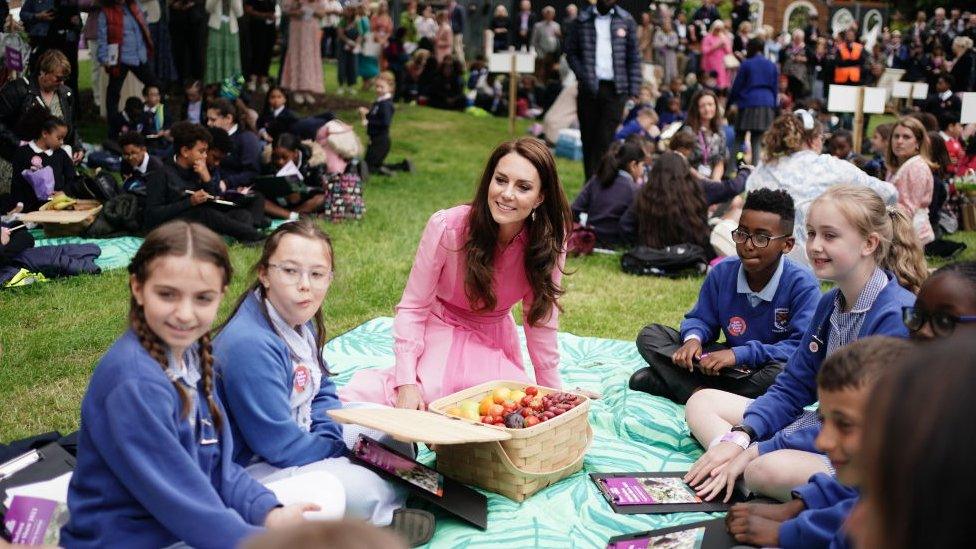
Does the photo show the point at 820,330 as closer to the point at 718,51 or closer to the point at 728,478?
the point at 728,478

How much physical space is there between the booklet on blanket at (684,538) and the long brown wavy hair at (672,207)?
4469 mm

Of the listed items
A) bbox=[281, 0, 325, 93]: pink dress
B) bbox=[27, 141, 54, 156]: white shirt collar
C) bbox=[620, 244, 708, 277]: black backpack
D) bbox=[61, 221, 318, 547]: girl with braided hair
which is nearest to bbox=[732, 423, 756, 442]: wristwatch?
bbox=[61, 221, 318, 547]: girl with braided hair

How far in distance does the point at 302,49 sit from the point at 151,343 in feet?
38.5

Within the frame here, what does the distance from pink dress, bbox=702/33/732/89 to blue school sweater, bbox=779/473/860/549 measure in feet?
48.8

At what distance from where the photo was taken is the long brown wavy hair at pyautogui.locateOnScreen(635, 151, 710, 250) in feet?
23.9

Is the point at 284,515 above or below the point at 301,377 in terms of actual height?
below

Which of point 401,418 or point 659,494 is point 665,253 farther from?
point 401,418

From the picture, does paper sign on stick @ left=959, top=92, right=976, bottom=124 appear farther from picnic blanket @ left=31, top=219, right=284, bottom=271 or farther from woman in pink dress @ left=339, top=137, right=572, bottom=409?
picnic blanket @ left=31, top=219, right=284, bottom=271

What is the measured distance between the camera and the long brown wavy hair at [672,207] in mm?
7297

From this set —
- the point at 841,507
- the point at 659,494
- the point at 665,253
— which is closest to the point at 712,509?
the point at 659,494

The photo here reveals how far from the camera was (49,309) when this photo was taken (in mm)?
5785

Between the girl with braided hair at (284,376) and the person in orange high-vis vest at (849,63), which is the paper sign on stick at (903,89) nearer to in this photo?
the person in orange high-vis vest at (849,63)

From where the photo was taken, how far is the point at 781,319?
14.4 feet

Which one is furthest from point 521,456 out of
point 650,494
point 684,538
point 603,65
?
point 603,65
